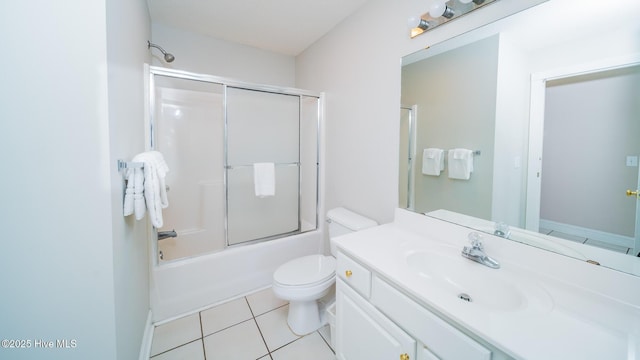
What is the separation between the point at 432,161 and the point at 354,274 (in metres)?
0.83

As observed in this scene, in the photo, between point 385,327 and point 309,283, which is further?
point 309,283

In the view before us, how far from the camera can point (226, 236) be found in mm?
2045

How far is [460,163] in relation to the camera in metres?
1.29

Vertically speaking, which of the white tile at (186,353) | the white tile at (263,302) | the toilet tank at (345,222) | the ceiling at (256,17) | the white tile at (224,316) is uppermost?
the ceiling at (256,17)

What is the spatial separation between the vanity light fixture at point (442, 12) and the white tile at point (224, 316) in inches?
89.4

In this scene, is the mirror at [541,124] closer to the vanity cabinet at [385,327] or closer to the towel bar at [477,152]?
the towel bar at [477,152]

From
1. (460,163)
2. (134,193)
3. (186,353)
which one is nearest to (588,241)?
(460,163)

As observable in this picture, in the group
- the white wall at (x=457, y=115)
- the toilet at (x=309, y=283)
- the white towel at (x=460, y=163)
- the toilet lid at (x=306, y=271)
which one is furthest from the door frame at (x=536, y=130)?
the toilet lid at (x=306, y=271)

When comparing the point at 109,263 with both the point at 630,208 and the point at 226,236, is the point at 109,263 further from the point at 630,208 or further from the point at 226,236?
the point at 630,208

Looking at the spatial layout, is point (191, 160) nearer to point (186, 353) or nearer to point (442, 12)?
point (186, 353)

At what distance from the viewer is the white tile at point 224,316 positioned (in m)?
1.66

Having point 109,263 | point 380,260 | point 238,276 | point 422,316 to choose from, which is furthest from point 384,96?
point 238,276

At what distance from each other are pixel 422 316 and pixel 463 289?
13.5 inches

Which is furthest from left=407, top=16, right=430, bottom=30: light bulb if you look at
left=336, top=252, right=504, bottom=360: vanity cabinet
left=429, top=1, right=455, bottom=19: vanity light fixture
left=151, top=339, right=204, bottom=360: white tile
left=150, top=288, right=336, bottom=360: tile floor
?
left=151, top=339, right=204, bottom=360: white tile
